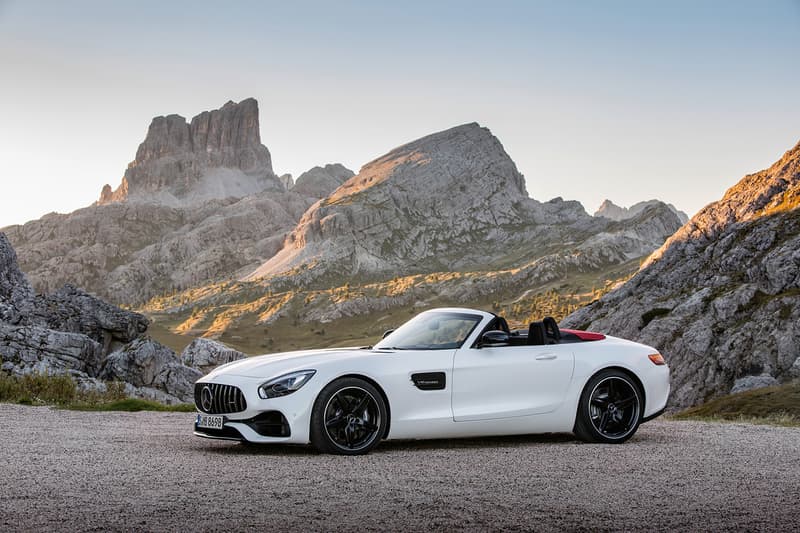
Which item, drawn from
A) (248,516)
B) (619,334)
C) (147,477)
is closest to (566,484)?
(248,516)

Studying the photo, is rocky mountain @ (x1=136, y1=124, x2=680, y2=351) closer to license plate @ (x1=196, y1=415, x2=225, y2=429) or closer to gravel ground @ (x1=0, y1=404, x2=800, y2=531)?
gravel ground @ (x1=0, y1=404, x2=800, y2=531)

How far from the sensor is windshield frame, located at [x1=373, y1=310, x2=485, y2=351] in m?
10.8

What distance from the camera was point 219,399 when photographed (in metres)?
10.3

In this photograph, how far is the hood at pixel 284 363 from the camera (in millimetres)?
10031

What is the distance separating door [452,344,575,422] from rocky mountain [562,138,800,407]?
2724 cm

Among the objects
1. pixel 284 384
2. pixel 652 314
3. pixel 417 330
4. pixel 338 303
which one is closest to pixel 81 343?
pixel 417 330

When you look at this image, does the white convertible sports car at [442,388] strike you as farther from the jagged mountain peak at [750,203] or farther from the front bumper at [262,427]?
the jagged mountain peak at [750,203]

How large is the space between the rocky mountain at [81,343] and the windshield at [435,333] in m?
15.6

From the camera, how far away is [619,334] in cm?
5231

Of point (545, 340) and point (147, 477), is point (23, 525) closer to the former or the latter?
point (147, 477)

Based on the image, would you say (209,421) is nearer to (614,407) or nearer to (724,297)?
(614,407)

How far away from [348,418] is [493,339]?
217cm

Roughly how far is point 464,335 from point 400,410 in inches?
55.7

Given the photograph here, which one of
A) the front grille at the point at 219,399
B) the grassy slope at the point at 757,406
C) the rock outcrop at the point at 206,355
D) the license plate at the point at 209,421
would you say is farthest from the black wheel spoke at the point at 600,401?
the rock outcrop at the point at 206,355
